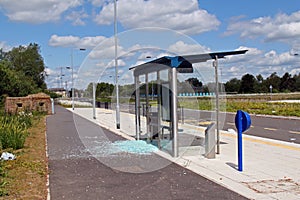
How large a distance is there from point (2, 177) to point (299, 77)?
335ft

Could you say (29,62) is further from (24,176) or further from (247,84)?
(24,176)

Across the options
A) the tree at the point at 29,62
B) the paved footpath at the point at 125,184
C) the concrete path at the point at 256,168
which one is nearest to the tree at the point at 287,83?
the tree at the point at 29,62

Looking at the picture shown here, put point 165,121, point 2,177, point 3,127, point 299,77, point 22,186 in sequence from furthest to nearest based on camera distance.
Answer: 1. point 299,77
2. point 3,127
3. point 165,121
4. point 2,177
5. point 22,186

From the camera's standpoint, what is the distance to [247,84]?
96.9 meters

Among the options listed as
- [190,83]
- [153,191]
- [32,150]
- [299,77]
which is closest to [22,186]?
[153,191]

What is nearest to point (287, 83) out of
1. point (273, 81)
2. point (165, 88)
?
point (273, 81)

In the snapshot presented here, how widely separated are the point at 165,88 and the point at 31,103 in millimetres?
30136

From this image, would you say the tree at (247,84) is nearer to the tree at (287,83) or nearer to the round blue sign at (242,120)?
the tree at (287,83)

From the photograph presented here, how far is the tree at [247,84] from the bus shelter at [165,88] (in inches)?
3311

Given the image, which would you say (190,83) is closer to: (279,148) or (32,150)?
(279,148)

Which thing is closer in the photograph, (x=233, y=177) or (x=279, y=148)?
(x=233, y=177)

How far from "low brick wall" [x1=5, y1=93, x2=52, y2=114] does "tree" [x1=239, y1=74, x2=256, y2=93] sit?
209 ft

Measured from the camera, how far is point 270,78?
10800cm

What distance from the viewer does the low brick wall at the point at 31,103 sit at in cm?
3798
